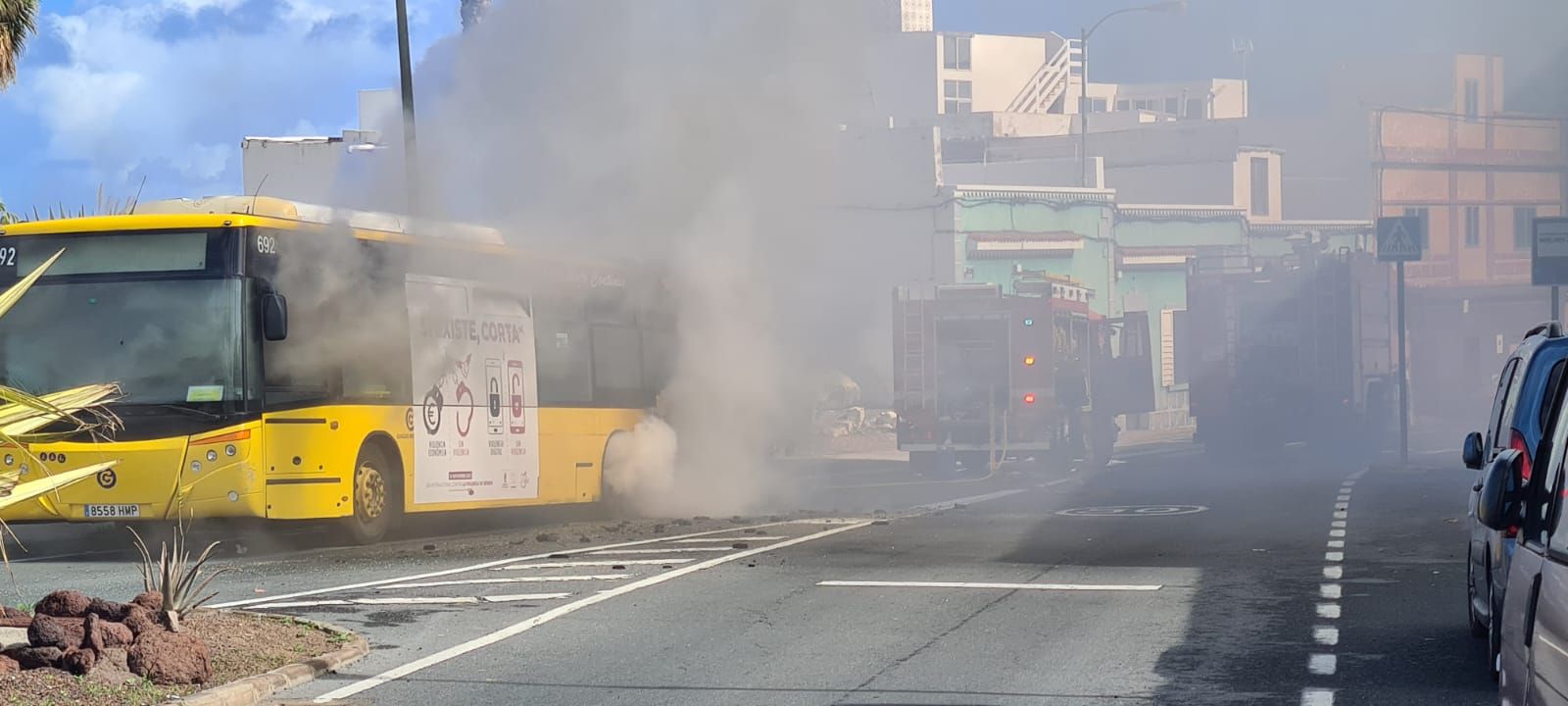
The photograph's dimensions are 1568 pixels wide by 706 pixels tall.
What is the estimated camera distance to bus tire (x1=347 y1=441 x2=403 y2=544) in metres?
16.5

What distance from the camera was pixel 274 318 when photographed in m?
14.9

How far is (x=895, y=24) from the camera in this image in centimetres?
9256

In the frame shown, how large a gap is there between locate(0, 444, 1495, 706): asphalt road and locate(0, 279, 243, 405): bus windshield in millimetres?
1550

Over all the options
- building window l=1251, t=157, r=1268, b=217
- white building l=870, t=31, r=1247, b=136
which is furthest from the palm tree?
white building l=870, t=31, r=1247, b=136

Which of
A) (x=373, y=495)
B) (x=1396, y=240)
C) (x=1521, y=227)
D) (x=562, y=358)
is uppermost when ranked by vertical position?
(x=1521, y=227)

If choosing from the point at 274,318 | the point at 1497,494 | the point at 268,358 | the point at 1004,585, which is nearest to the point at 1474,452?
the point at 1004,585

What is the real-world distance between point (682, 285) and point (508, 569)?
9129 millimetres

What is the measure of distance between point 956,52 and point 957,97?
7.04ft

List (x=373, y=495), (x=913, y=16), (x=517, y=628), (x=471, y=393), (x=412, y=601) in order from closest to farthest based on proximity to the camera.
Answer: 1. (x=517, y=628)
2. (x=412, y=601)
3. (x=373, y=495)
4. (x=471, y=393)
5. (x=913, y=16)

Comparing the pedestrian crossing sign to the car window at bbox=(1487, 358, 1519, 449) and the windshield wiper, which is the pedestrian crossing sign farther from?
the windshield wiper

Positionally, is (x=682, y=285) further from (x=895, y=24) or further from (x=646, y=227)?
(x=895, y=24)

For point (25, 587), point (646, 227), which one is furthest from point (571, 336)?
point (25, 587)

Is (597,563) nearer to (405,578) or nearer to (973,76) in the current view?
(405,578)

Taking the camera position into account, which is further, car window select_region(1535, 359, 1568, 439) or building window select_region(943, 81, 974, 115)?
building window select_region(943, 81, 974, 115)
